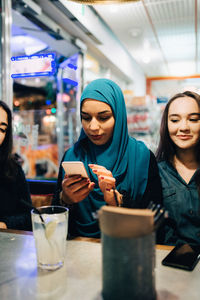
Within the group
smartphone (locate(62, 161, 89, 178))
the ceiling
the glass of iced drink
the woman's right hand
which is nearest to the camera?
the glass of iced drink

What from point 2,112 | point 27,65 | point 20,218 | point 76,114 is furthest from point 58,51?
point 20,218

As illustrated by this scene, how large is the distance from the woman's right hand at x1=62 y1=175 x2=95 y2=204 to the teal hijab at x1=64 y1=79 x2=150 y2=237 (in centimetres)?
19

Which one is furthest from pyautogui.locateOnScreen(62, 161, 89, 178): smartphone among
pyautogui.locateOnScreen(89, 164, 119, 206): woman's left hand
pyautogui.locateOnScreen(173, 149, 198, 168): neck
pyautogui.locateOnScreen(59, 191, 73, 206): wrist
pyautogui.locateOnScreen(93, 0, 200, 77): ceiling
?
pyautogui.locateOnScreen(93, 0, 200, 77): ceiling

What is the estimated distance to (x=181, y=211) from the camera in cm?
137

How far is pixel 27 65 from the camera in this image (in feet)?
5.79

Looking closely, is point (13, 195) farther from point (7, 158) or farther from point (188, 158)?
point (188, 158)

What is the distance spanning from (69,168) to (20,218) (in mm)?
627

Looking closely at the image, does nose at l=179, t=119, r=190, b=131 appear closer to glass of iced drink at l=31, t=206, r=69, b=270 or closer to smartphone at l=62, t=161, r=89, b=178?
smartphone at l=62, t=161, r=89, b=178

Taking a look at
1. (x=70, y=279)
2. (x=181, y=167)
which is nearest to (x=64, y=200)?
(x=70, y=279)

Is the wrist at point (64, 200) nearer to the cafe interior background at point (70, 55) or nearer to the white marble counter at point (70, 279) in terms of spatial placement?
the white marble counter at point (70, 279)

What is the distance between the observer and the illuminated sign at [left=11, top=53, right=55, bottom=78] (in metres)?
1.75

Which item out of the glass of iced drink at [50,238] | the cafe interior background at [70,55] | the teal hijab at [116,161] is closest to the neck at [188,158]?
the teal hijab at [116,161]

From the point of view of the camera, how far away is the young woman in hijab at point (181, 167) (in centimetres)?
136

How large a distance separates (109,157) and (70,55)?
2.99 m
